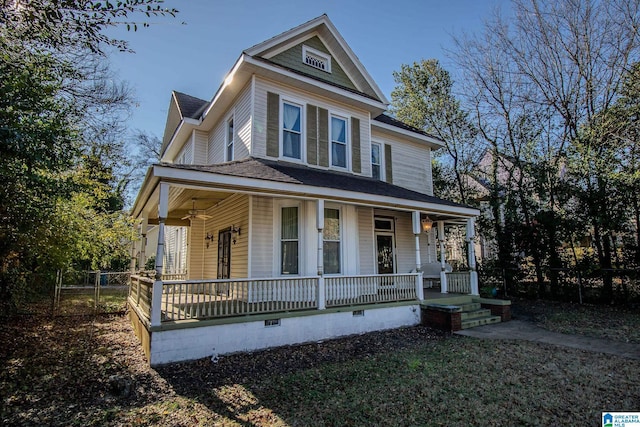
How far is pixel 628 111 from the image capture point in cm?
1141

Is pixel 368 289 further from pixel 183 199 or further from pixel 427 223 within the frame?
pixel 183 199

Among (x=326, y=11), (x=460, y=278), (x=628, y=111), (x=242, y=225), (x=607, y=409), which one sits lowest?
(x=607, y=409)

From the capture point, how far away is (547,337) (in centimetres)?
786

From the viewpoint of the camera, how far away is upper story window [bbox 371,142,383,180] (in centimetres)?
1248

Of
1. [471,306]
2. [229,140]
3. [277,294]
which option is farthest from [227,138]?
[471,306]

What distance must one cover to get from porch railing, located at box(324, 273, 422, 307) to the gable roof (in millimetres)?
6044

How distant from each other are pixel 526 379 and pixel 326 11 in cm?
1096

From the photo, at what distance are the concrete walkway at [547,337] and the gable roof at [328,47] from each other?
7.64 metres

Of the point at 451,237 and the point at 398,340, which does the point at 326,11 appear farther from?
the point at 451,237

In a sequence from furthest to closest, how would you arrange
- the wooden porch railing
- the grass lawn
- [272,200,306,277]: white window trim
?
[272,200,306,277]: white window trim < the wooden porch railing < the grass lawn

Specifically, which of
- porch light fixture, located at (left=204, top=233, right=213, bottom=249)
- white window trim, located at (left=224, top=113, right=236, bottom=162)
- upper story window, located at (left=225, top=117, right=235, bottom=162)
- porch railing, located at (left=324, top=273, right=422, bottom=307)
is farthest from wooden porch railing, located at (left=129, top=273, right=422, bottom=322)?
upper story window, located at (left=225, top=117, right=235, bottom=162)

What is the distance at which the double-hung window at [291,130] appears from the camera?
31.9ft

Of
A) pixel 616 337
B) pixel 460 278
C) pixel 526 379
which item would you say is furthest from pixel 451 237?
pixel 526 379

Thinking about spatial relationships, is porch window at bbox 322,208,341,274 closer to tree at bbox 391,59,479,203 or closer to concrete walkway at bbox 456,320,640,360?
concrete walkway at bbox 456,320,640,360
